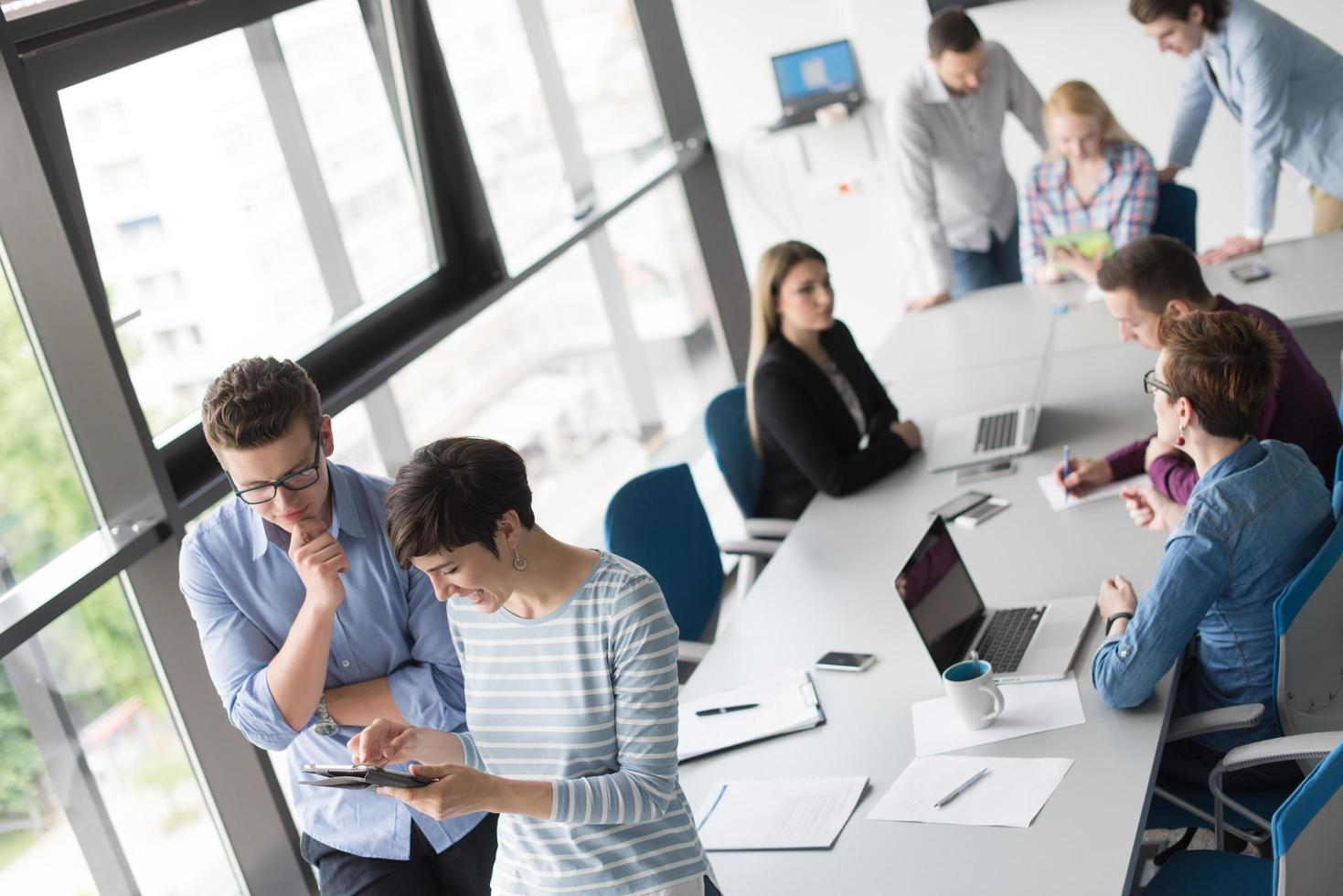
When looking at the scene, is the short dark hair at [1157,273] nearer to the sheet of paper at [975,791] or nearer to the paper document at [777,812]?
the sheet of paper at [975,791]

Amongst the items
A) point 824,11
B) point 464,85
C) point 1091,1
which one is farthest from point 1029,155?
point 464,85

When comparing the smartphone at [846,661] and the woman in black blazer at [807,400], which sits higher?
the woman in black blazer at [807,400]

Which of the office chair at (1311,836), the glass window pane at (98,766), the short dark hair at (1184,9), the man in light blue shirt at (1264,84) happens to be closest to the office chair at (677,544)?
the glass window pane at (98,766)

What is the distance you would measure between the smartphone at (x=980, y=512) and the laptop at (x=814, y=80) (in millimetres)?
3539

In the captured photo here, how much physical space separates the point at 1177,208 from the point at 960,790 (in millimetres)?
3105

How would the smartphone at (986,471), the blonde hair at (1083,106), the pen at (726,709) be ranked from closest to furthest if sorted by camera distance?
1. the pen at (726,709)
2. the smartphone at (986,471)
3. the blonde hair at (1083,106)

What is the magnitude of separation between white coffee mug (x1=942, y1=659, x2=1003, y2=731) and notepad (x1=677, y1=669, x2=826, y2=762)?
0.31 m

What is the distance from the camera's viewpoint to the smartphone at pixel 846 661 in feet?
9.15

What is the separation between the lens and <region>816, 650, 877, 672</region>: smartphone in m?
2.79

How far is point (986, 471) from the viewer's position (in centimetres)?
364

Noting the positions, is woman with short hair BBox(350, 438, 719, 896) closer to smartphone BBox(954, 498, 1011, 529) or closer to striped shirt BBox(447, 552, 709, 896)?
striped shirt BBox(447, 552, 709, 896)

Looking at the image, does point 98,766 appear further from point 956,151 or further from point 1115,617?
point 956,151

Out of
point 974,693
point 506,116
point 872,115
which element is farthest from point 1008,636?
point 872,115

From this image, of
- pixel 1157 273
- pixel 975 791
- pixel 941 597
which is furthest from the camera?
pixel 1157 273
